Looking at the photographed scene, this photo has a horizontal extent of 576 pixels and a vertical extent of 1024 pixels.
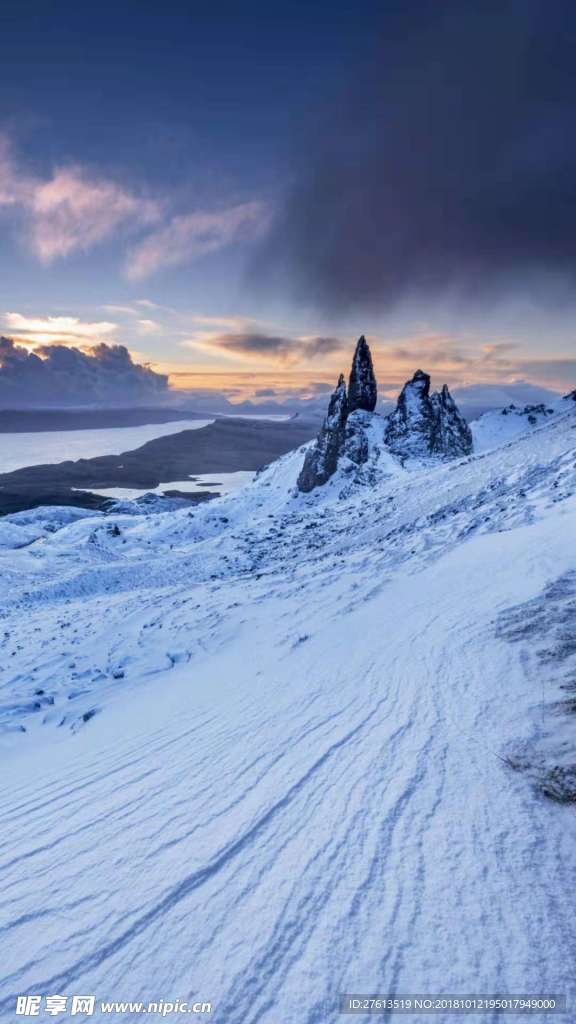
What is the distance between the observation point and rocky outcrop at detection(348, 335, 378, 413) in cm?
4578

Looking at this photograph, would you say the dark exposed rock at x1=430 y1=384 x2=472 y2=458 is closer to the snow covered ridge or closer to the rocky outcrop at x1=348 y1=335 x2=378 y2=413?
the snow covered ridge

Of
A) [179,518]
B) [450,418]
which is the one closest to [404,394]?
[450,418]

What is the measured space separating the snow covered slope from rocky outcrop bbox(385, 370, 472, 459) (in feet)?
103

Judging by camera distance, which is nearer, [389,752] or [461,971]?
[461,971]

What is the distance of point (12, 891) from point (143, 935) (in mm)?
1437

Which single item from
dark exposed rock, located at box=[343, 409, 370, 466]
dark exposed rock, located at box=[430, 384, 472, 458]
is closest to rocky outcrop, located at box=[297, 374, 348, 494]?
dark exposed rock, located at box=[343, 409, 370, 466]

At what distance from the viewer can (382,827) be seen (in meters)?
3.64

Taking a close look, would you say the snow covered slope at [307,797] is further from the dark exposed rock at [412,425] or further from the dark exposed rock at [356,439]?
the dark exposed rock at [412,425]

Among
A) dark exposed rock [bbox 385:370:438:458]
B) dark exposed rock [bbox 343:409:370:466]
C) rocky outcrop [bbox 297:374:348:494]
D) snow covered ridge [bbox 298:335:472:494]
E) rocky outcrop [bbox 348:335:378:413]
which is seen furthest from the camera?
rocky outcrop [bbox 348:335:378:413]

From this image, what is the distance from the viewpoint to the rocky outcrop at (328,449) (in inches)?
1532

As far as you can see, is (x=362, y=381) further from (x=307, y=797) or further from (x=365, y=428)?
(x=307, y=797)

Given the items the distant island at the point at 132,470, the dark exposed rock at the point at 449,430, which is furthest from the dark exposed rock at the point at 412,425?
the distant island at the point at 132,470

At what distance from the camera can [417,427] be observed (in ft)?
142

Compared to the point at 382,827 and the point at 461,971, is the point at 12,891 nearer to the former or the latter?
the point at 382,827
